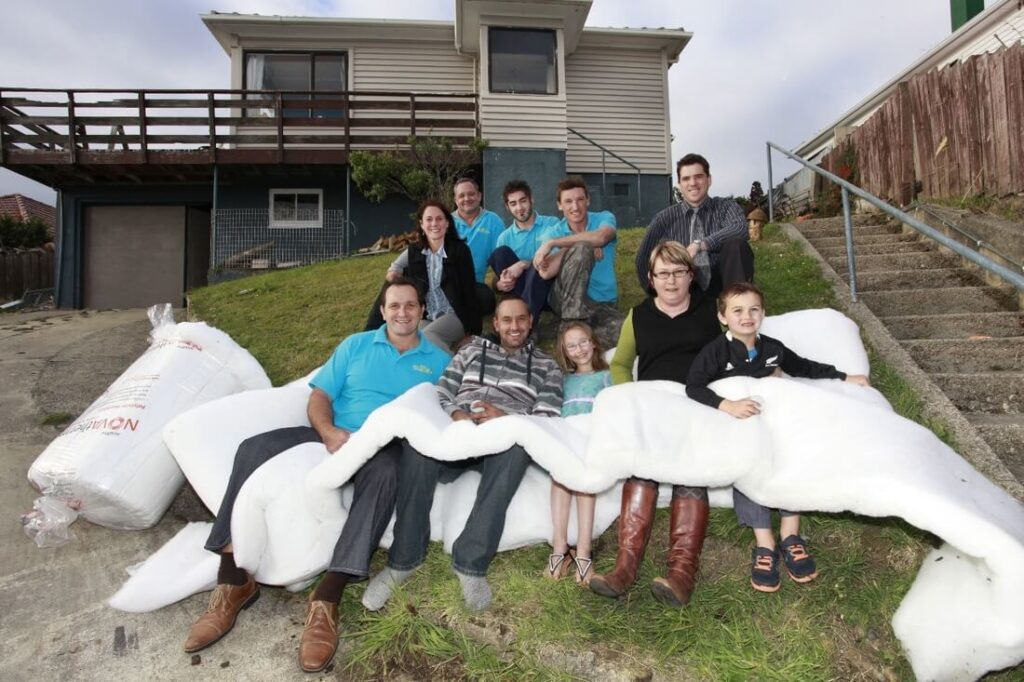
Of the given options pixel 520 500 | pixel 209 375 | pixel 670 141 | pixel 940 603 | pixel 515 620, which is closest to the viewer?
pixel 940 603

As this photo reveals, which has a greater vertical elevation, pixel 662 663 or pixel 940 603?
pixel 940 603

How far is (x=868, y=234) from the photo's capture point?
619 centimetres

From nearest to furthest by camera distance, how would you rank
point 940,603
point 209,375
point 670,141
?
point 940,603 → point 209,375 → point 670,141

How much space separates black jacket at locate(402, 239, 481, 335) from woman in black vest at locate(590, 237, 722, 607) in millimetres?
1309

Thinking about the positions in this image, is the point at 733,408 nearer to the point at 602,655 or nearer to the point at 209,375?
the point at 602,655

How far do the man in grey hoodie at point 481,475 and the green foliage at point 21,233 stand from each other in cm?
2542

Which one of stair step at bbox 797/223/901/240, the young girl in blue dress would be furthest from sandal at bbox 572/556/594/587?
stair step at bbox 797/223/901/240

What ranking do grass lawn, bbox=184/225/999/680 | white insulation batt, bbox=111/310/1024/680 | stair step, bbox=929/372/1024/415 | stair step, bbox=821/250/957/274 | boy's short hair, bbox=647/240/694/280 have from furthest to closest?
stair step, bbox=821/250/957/274 < stair step, bbox=929/372/1024/415 < boy's short hair, bbox=647/240/694/280 < grass lawn, bbox=184/225/999/680 < white insulation batt, bbox=111/310/1024/680

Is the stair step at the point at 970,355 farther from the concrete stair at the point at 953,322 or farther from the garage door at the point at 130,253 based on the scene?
the garage door at the point at 130,253

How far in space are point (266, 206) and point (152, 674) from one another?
11542 millimetres

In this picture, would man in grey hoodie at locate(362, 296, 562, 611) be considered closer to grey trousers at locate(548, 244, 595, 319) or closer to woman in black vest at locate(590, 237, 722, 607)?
woman in black vest at locate(590, 237, 722, 607)

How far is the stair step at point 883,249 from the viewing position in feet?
17.8

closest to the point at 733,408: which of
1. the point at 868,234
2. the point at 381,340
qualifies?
the point at 381,340

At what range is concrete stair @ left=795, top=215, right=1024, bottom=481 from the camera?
3.23 metres
